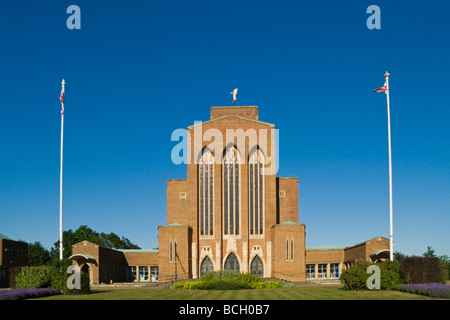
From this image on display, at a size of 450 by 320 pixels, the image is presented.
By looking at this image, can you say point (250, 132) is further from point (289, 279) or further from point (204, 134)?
point (289, 279)

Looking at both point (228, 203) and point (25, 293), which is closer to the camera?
point (25, 293)

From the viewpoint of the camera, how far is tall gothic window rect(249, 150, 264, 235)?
6347 cm

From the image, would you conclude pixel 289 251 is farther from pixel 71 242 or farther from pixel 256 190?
pixel 71 242

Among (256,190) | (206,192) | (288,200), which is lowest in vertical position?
(288,200)

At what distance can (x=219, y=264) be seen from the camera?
62.4 metres

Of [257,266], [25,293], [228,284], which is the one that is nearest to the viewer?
[25,293]

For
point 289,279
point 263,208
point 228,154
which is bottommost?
point 289,279

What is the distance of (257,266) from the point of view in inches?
2467

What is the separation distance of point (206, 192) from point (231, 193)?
2.83 metres

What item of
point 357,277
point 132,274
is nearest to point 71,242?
point 132,274

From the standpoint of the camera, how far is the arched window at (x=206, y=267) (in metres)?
62.7

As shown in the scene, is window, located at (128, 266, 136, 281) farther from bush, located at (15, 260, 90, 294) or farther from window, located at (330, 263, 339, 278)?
bush, located at (15, 260, 90, 294)
